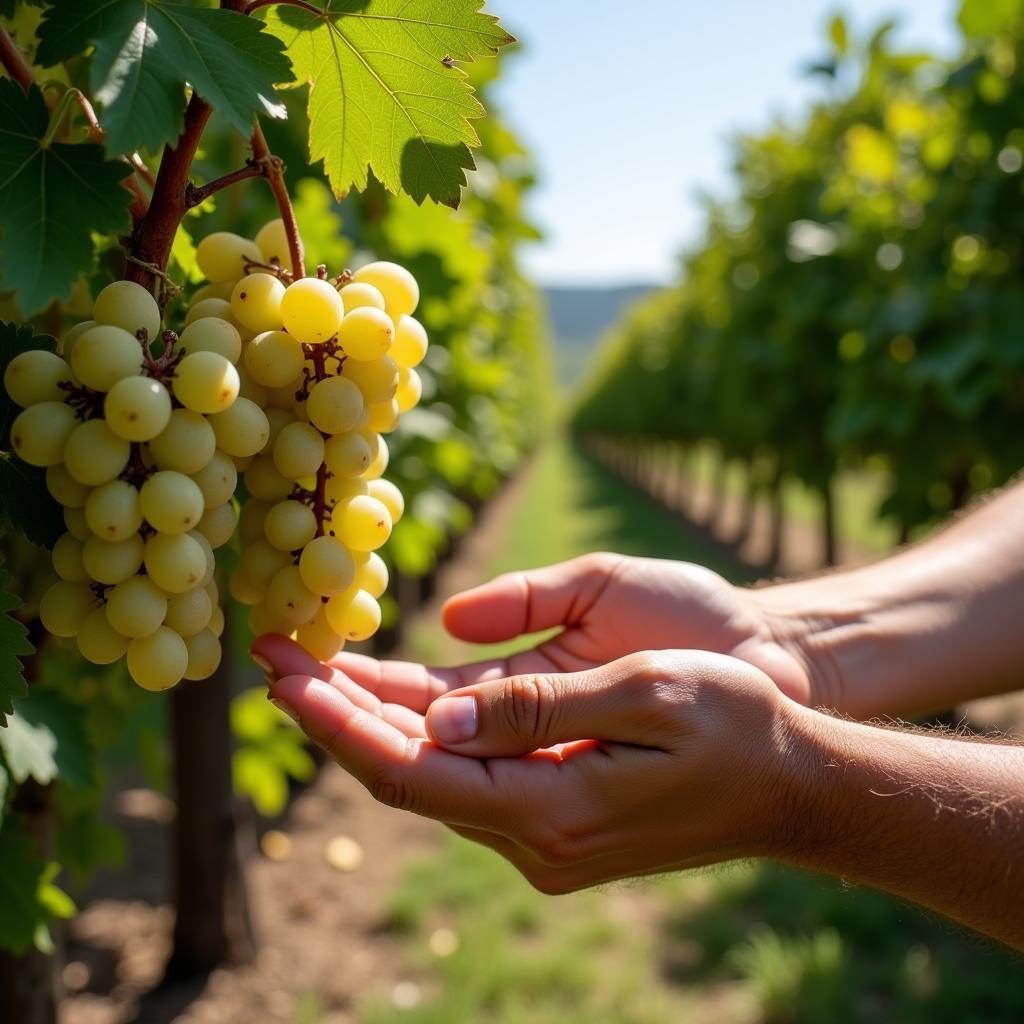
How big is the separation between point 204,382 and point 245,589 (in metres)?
0.36

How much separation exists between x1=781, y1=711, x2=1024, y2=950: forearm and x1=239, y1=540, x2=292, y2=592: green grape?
83cm

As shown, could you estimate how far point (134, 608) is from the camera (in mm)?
1001

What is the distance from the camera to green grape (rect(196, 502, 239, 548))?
3.54ft

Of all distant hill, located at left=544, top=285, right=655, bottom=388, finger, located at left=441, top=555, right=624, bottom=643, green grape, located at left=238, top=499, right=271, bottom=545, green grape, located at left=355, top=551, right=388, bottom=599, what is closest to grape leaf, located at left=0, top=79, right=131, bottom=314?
green grape, located at left=238, top=499, right=271, bottom=545

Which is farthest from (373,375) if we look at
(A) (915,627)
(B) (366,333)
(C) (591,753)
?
(A) (915,627)

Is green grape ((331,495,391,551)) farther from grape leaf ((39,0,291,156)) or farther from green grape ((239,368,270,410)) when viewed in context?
grape leaf ((39,0,291,156))

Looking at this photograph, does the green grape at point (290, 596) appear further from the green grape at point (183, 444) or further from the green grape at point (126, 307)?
the green grape at point (126, 307)

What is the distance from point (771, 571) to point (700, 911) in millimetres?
8558

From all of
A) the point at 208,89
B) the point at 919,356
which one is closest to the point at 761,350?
the point at 919,356

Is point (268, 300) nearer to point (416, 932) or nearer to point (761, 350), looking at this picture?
point (416, 932)

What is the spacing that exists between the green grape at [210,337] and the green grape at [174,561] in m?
0.20

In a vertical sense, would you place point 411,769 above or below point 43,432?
below

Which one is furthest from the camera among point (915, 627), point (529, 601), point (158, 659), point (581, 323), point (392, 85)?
point (581, 323)

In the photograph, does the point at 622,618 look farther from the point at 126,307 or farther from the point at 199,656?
the point at 126,307
